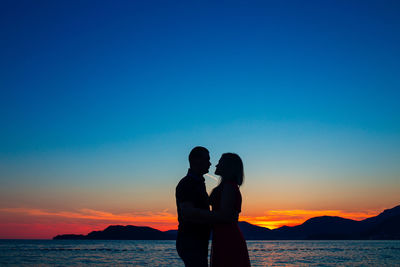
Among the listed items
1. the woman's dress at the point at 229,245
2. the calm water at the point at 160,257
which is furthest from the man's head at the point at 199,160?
the calm water at the point at 160,257

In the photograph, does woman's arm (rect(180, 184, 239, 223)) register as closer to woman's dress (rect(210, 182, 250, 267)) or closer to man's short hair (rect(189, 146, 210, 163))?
woman's dress (rect(210, 182, 250, 267))

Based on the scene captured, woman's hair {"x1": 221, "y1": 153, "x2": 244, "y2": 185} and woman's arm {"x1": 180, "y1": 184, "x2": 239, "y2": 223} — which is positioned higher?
woman's hair {"x1": 221, "y1": 153, "x2": 244, "y2": 185}

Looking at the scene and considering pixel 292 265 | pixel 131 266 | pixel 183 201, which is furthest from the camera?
pixel 292 265

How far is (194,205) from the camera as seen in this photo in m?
3.73

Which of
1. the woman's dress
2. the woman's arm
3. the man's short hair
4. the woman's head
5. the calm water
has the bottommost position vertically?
the calm water

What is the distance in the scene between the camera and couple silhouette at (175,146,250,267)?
3617 millimetres

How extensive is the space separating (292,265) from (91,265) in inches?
731

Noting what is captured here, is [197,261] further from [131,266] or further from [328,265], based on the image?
[328,265]

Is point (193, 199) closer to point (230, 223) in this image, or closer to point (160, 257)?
point (230, 223)

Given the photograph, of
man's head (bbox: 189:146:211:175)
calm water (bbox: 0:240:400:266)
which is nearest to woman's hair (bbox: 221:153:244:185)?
man's head (bbox: 189:146:211:175)

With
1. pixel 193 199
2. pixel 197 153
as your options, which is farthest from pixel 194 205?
pixel 197 153

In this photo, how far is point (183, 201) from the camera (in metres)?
3.72

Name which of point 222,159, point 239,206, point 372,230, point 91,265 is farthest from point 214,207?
point 372,230

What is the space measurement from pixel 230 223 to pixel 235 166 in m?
0.58
